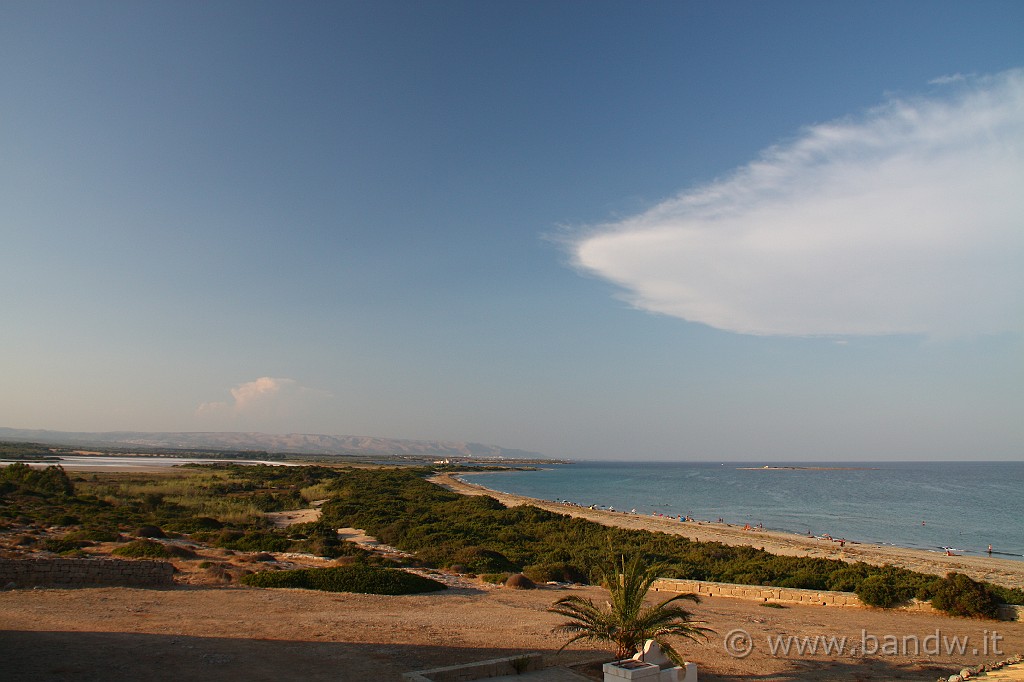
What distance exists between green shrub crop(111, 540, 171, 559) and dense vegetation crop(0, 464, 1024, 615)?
1651 mm

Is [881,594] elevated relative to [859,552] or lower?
elevated

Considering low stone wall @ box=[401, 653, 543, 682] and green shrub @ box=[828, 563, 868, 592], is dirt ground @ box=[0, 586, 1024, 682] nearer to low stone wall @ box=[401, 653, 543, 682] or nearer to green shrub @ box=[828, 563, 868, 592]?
low stone wall @ box=[401, 653, 543, 682]

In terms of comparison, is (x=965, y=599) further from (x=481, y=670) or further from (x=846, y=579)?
(x=481, y=670)

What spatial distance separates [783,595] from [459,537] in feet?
50.7

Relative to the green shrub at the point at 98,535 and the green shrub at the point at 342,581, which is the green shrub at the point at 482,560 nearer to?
the green shrub at the point at 342,581

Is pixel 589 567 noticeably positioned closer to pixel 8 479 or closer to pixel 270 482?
pixel 8 479

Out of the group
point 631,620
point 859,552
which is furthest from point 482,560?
point 859,552

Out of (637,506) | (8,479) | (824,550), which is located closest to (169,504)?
(8,479)

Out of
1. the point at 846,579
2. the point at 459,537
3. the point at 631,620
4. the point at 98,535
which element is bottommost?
the point at 459,537

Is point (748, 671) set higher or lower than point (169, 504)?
higher

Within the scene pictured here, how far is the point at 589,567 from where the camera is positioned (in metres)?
23.3

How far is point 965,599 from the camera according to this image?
15.8 metres

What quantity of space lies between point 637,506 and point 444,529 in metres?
43.4

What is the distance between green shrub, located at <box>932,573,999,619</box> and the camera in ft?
51.5
